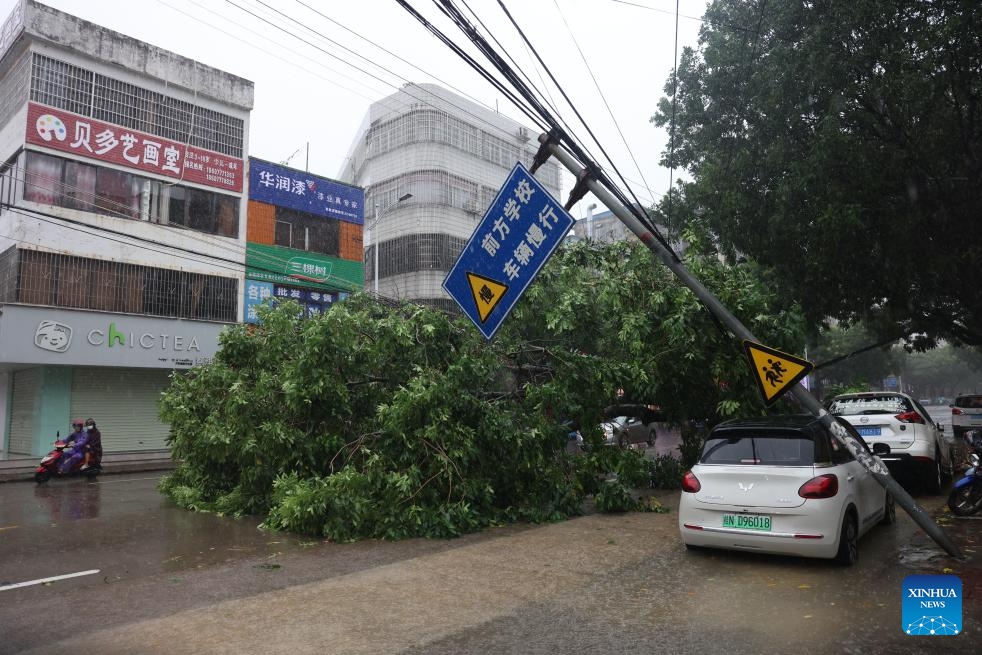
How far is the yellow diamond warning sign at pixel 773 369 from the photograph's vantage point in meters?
6.90

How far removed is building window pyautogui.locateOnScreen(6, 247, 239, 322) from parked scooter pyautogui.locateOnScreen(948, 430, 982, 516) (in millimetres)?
21745

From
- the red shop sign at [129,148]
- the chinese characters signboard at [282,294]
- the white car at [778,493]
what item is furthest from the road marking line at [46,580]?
the red shop sign at [129,148]

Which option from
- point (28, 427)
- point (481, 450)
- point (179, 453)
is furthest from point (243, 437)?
point (28, 427)

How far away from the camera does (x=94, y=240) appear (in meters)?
20.8

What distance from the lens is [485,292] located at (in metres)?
7.16

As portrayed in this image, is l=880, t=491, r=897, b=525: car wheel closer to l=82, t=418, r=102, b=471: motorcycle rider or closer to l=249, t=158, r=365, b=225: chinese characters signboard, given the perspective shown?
l=82, t=418, r=102, b=471: motorcycle rider

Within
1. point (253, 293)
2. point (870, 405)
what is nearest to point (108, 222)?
point (253, 293)

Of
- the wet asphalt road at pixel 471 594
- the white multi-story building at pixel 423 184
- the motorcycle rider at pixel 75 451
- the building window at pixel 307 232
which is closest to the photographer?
A: the wet asphalt road at pixel 471 594

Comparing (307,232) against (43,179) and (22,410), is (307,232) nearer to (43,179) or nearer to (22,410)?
(43,179)

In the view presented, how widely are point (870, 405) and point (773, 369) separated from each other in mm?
5011

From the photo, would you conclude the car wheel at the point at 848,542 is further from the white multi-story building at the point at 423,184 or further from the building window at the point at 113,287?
the white multi-story building at the point at 423,184

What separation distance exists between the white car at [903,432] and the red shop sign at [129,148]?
21.3 metres

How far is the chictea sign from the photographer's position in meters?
19.2

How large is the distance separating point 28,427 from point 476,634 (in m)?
22.6
